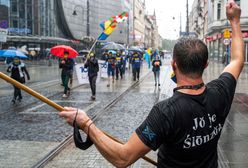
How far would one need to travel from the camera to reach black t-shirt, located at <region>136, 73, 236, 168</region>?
2.12 meters

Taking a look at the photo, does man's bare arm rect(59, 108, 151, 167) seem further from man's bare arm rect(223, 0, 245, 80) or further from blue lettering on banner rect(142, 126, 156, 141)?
man's bare arm rect(223, 0, 245, 80)

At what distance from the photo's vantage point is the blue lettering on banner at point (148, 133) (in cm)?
210

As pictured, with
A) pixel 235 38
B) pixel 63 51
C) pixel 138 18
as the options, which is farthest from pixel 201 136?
pixel 138 18

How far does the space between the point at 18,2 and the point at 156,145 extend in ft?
187

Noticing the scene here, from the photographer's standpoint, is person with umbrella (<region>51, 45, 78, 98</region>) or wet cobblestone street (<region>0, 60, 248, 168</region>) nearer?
wet cobblestone street (<region>0, 60, 248, 168</region>)

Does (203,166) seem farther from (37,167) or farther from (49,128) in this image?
(49,128)

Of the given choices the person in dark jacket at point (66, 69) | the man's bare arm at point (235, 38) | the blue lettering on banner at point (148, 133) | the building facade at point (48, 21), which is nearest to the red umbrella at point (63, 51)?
the person in dark jacket at point (66, 69)

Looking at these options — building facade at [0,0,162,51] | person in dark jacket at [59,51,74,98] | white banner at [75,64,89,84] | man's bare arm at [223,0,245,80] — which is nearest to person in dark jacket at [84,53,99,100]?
person in dark jacket at [59,51,74,98]

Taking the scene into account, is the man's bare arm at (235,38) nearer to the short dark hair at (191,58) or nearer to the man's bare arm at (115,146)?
the short dark hair at (191,58)

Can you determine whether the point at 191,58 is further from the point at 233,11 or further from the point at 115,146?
the point at 233,11

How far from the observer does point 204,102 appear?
2264mm

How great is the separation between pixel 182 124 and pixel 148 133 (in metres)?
0.20

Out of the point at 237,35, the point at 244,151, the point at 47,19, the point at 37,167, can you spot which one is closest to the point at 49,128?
the point at 37,167

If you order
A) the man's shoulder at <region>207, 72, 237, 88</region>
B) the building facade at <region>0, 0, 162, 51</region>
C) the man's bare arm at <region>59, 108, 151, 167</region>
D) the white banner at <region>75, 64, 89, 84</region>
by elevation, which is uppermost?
the building facade at <region>0, 0, 162, 51</region>
